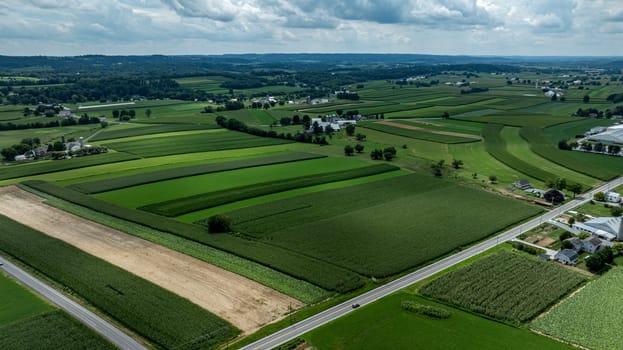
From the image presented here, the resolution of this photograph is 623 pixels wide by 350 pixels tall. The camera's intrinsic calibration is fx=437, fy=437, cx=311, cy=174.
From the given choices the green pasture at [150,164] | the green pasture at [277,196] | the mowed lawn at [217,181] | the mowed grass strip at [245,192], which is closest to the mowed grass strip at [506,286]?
the green pasture at [277,196]

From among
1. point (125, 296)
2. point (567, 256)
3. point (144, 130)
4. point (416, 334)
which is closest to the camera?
point (416, 334)

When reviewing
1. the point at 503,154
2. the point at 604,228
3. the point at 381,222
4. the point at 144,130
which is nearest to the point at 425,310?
the point at 381,222

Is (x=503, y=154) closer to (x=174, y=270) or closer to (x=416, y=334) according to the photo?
(x=416, y=334)

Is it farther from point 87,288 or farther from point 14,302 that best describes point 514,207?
point 14,302

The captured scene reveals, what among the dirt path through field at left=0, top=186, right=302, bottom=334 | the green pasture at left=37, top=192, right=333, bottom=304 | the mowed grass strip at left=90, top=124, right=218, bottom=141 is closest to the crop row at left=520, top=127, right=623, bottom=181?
the green pasture at left=37, top=192, right=333, bottom=304

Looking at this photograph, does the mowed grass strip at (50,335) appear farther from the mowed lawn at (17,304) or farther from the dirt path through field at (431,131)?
the dirt path through field at (431,131)

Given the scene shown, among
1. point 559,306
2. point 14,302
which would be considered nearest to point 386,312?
point 559,306
